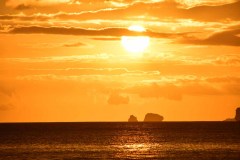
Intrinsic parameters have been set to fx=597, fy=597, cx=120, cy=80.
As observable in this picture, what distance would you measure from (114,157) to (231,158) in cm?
1978

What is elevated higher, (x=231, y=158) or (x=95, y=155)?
(x=95, y=155)

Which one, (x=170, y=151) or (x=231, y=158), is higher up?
(x=170, y=151)

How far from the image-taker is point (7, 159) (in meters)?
96.2

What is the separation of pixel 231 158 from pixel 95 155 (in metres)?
24.4

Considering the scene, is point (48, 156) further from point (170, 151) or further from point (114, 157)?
point (170, 151)

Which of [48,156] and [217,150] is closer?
[48,156]

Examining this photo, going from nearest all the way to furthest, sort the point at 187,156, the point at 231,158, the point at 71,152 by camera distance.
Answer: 1. the point at 231,158
2. the point at 187,156
3. the point at 71,152

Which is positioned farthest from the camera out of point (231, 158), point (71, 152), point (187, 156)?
point (71, 152)

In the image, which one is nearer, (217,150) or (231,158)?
(231,158)

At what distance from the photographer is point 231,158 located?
314 ft

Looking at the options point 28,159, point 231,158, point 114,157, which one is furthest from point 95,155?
point 231,158

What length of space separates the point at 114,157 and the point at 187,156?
1247cm

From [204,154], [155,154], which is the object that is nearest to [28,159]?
[155,154]

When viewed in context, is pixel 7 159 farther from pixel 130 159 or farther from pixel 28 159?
pixel 130 159
